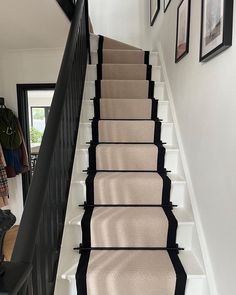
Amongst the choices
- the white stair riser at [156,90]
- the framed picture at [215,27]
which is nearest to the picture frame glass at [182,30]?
the framed picture at [215,27]

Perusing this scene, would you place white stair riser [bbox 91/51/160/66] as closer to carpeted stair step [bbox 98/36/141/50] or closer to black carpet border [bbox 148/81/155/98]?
carpeted stair step [bbox 98/36/141/50]

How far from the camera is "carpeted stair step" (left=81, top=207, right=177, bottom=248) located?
5.14 ft

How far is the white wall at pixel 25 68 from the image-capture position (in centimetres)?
298

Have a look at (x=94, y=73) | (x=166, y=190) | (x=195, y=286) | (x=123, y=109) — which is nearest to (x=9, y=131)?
(x=94, y=73)

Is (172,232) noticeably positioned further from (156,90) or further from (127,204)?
(156,90)

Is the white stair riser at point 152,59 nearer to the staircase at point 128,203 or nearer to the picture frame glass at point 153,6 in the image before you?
the staircase at point 128,203

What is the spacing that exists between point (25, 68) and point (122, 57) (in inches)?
48.5

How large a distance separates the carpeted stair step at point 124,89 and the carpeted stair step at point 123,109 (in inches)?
8.3

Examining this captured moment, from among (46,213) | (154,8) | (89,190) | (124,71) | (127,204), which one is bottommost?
(127,204)

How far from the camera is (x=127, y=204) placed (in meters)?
1.80

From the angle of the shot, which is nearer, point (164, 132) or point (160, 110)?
point (164, 132)

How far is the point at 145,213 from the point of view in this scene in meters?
1.67

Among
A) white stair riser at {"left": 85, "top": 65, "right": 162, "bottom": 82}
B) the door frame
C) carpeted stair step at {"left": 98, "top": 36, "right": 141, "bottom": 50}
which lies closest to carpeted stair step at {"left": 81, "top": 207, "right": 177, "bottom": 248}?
white stair riser at {"left": 85, "top": 65, "right": 162, "bottom": 82}

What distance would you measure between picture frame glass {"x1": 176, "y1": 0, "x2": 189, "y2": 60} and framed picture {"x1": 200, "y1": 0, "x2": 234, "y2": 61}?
0.41 meters
